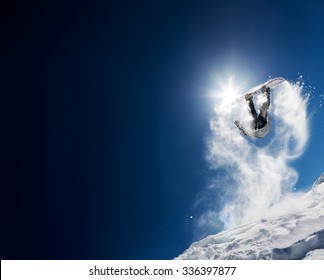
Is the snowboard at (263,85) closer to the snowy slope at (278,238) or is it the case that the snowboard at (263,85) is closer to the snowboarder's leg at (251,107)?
the snowboarder's leg at (251,107)

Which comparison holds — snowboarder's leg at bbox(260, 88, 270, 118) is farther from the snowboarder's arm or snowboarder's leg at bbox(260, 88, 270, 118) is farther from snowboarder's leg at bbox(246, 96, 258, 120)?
the snowboarder's arm

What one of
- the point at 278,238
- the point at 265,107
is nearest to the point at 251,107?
the point at 265,107

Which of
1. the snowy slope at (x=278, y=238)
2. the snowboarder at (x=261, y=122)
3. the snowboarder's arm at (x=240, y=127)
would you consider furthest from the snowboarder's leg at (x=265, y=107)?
the snowy slope at (x=278, y=238)

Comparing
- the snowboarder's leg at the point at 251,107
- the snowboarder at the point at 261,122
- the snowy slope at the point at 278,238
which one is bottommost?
the snowboarder at the point at 261,122

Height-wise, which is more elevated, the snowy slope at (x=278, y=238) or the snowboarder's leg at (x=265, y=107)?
the snowy slope at (x=278, y=238)

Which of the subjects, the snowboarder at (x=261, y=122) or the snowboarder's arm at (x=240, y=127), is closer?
the snowboarder at (x=261, y=122)
